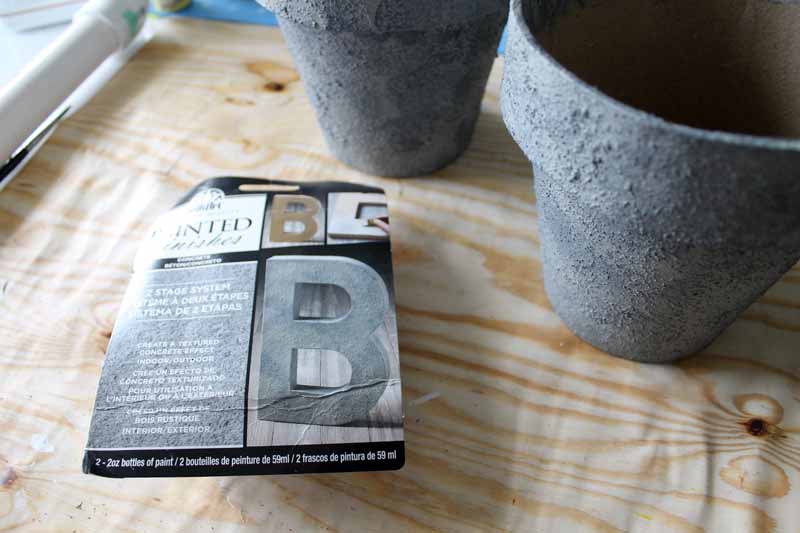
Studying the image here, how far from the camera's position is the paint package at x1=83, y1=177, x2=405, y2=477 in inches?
15.0

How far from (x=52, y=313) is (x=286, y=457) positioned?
24cm

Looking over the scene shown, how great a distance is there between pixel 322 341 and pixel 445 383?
0.09 m

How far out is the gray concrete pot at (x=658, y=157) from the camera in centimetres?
28

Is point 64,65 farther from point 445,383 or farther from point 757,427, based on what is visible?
point 757,427

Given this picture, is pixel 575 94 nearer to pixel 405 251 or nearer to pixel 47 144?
pixel 405 251

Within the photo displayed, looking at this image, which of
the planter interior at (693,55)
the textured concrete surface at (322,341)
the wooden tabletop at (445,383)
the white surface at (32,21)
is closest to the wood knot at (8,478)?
the wooden tabletop at (445,383)

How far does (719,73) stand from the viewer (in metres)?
0.46

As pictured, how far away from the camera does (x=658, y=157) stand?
28 cm

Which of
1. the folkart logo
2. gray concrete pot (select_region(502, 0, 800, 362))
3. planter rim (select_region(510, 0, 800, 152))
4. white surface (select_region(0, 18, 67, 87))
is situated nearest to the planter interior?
gray concrete pot (select_region(502, 0, 800, 362))

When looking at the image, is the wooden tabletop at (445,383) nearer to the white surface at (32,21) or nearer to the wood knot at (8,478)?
the wood knot at (8,478)

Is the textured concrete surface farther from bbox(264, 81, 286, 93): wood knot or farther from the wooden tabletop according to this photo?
bbox(264, 81, 286, 93): wood knot

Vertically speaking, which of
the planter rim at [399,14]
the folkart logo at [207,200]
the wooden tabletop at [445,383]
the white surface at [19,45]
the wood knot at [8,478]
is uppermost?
the planter rim at [399,14]

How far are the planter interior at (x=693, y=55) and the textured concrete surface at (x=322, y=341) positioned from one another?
0.21m

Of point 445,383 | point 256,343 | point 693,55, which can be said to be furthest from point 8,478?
point 693,55
